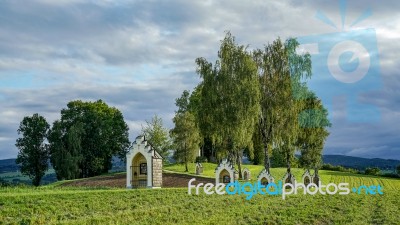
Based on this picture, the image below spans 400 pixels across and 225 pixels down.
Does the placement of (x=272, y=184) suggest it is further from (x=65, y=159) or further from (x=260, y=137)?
(x=65, y=159)

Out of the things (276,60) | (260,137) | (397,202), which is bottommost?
(397,202)

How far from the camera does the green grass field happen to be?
23.2 metres

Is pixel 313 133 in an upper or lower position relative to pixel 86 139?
lower

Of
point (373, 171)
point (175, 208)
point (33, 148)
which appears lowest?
point (175, 208)

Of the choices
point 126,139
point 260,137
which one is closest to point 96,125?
point 126,139

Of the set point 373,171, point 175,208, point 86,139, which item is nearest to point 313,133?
point 175,208

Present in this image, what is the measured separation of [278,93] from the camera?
150 feet

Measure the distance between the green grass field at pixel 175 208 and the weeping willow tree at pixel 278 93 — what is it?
11.6 meters

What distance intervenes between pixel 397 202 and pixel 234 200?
1381cm

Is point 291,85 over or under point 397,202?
over

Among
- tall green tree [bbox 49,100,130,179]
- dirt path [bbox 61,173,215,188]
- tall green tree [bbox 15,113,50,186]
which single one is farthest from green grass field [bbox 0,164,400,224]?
tall green tree [bbox 15,113,50,186]

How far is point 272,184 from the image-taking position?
40.3m

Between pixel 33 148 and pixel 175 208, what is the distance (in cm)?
5599

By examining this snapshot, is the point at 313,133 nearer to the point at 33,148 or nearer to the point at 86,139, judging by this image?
the point at 86,139
